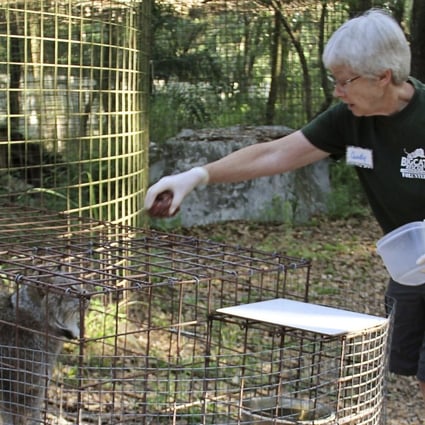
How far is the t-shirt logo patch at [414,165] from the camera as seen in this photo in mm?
2938

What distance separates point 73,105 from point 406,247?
3.05 m

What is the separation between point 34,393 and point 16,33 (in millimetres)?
2378

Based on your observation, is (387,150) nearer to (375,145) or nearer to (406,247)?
(375,145)

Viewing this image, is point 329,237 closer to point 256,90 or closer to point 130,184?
point 256,90

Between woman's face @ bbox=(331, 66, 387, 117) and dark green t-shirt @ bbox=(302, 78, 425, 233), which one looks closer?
woman's face @ bbox=(331, 66, 387, 117)

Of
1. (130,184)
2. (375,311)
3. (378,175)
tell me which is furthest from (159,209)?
(375,311)

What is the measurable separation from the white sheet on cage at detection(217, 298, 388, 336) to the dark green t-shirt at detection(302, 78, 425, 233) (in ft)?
1.53

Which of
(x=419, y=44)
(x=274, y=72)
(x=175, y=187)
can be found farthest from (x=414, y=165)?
(x=274, y=72)

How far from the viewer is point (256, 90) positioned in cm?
998

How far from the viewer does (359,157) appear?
3094 millimetres

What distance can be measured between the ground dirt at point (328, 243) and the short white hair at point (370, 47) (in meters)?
3.66

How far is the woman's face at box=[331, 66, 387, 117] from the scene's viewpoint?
9.24ft

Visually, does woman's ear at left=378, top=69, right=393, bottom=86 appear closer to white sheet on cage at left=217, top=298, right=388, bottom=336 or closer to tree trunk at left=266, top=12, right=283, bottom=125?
white sheet on cage at left=217, top=298, right=388, bottom=336

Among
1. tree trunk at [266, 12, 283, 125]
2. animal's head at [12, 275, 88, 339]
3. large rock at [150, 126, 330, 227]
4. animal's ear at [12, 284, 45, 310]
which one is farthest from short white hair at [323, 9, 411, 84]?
tree trunk at [266, 12, 283, 125]
